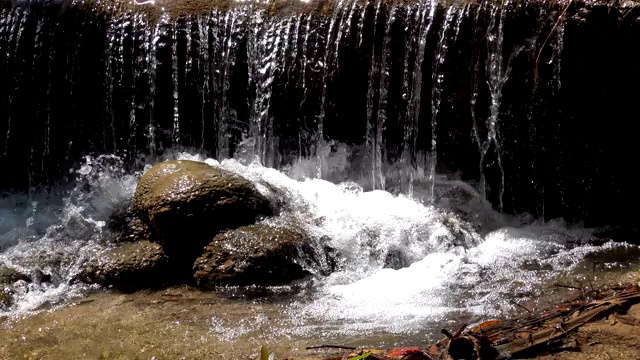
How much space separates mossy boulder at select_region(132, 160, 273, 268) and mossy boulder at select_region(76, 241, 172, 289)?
0.12 metres

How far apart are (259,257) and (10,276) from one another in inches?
77.5

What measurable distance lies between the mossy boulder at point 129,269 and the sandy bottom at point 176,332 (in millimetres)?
273

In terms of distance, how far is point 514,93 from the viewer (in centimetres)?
584

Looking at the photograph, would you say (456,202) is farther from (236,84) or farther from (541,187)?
(236,84)

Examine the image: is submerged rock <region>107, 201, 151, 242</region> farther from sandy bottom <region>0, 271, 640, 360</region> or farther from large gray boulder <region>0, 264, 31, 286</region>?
sandy bottom <region>0, 271, 640, 360</region>

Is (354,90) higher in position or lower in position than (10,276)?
higher

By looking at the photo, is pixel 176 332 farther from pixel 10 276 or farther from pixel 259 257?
pixel 10 276

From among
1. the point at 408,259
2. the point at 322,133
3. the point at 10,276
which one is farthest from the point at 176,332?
the point at 322,133

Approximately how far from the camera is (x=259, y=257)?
15.5 ft

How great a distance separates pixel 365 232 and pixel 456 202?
1.30 m

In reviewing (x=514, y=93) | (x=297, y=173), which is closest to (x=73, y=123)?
(x=297, y=173)

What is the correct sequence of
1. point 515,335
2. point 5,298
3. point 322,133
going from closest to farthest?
1. point 515,335
2. point 5,298
3. point 322,133

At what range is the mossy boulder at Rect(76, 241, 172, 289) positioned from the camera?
15.8 ft

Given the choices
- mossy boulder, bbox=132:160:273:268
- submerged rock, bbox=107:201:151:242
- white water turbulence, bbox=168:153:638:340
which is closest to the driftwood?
white water turbulence, bbox=168:153:638:340
